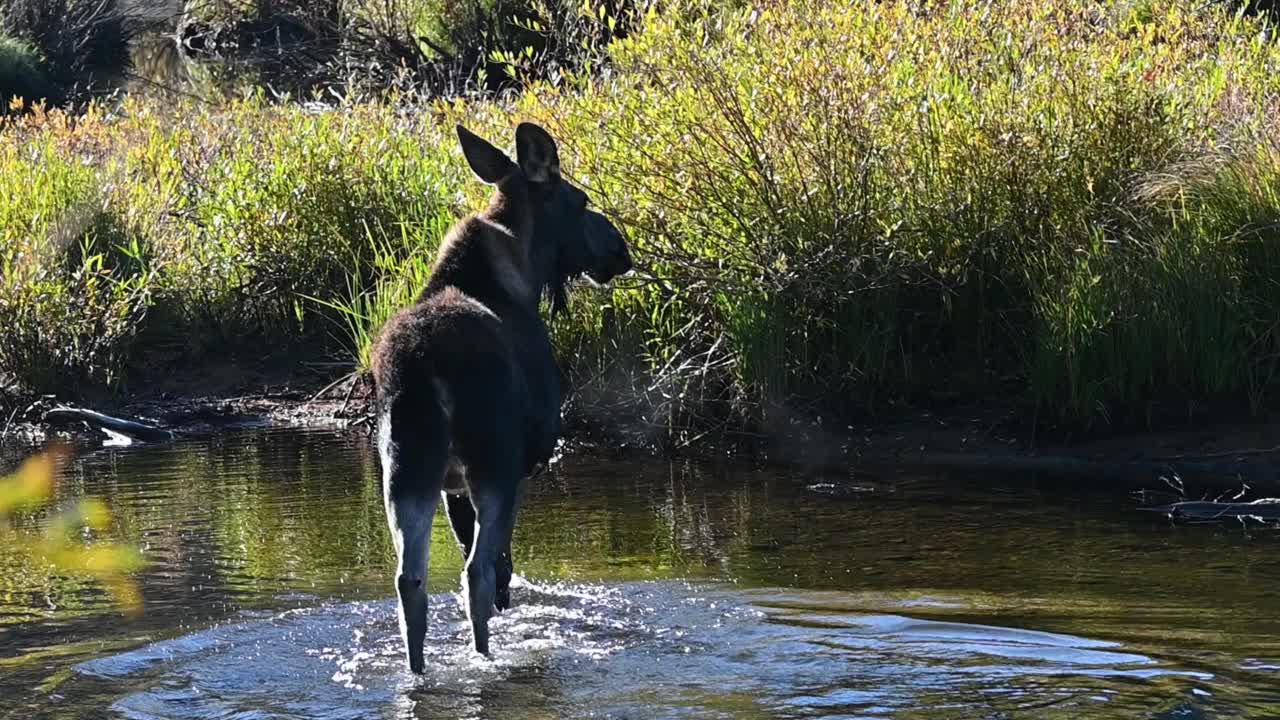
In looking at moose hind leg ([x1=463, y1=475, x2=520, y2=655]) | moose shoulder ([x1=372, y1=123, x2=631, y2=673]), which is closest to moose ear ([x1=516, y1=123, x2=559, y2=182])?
moose shoulder ([x1=372, y1=123, x2=631, y2=673])

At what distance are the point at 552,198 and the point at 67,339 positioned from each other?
6.45m

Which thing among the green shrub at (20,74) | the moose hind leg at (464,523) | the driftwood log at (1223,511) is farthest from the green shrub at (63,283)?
the green shrub at (20,74)

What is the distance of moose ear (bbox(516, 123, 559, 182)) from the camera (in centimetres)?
605

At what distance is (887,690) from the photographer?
16.8 feet

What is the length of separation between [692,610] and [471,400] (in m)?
1.70

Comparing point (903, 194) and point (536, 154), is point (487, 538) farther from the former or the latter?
point (903, 194)

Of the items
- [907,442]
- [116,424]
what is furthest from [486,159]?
[116,424]

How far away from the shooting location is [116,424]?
10961 millimetres

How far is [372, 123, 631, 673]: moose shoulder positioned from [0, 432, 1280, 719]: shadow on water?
453mm

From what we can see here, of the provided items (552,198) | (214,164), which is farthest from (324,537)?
(214,164)

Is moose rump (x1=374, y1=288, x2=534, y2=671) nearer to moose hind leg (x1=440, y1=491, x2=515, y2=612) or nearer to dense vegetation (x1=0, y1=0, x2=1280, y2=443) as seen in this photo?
moose hind leg (x1=440, y1=491, x2=515, y2=612)

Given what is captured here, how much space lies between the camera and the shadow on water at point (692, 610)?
17.0 feet

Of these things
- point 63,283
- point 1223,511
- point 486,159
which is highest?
point 63,283

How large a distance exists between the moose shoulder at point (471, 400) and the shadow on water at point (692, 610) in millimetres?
453
